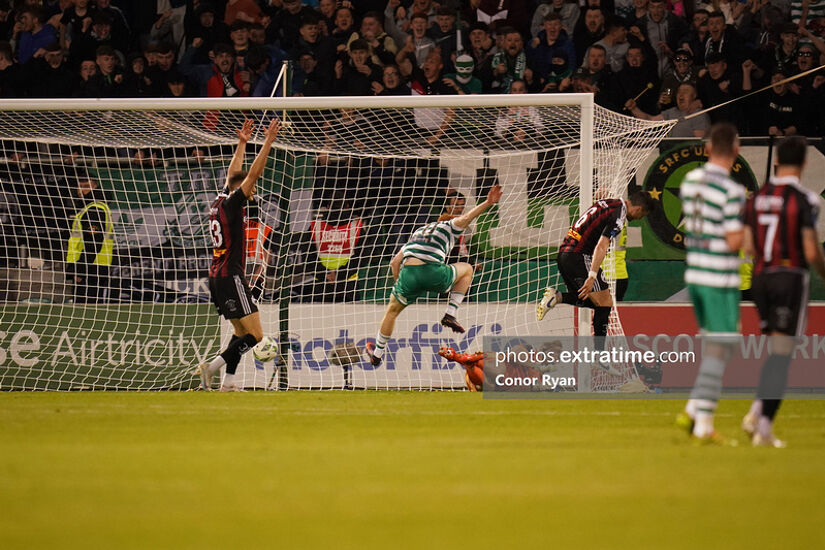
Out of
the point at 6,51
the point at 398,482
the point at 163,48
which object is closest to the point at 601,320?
the point at 398,482

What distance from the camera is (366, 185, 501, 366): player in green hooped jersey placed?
39.9 ft

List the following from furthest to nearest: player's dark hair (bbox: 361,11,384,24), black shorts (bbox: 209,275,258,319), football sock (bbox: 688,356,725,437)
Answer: player's dark hair (bbox: 361,11,384,24)
black shorts (bbox: 209,275,258,319)
football sock (bbox: 688,356,725,437)

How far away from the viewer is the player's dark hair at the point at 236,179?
11.5m

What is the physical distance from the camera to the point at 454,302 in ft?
41.0

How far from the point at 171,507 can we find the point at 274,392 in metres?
7.23

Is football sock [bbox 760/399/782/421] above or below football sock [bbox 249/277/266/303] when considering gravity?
below

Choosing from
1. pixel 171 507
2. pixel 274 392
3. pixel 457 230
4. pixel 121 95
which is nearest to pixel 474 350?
pixel 457 230

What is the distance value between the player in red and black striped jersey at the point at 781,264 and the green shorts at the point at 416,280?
212 inches

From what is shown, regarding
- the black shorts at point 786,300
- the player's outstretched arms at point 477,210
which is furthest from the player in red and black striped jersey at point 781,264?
the player's outstretched arms at point 477,210

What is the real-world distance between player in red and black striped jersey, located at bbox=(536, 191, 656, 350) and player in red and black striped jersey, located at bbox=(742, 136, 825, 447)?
4697mm

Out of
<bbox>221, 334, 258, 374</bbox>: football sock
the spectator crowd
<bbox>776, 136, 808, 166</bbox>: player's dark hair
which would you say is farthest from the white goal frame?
<bbox>776, 136, 808, 166</bbox>: player's dark hair

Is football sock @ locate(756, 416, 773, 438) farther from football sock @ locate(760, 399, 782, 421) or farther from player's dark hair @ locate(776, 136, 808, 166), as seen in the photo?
player's dark hair @ locate(776, 136, 808, 166)

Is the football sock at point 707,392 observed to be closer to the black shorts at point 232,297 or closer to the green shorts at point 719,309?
the green shorts at point 719,309

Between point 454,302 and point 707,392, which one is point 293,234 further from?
point 707,392
